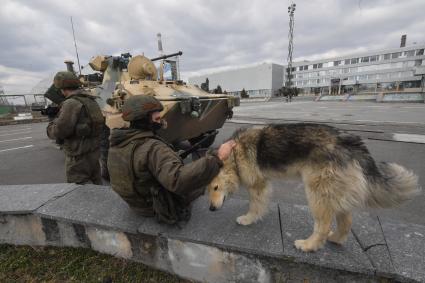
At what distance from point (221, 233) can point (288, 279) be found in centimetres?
63

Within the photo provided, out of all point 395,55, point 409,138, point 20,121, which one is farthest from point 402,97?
point 395,55

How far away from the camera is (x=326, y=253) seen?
6.16ft

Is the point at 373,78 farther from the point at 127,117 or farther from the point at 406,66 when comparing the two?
the point at 127,117

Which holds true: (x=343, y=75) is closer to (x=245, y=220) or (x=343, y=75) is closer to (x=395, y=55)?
(x=395, y=55)

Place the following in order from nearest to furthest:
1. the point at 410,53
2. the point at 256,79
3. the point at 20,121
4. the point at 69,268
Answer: the point at 69,268 < the point at 20,121 < the point at 410,53 < the point at 256,79

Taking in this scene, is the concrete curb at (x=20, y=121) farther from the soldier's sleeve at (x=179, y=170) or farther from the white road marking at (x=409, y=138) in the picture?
the white road marking at (x=409, y=138)

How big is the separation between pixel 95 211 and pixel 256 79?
69512mm

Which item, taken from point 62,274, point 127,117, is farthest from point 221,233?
point 62,274

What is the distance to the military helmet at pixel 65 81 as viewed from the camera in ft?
10.8

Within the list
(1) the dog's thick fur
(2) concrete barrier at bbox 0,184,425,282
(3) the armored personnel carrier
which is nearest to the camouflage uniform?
(2) concrete barrier at bbox 0,184,425,282

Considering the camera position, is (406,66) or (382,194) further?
(406,66)

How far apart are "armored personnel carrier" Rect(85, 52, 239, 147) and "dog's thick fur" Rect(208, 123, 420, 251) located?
2.65 metres

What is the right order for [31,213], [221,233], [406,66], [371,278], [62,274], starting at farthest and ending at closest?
Answer: 1. [406,66]
2. [31,213]
3. [62,274]
4. [221,233]
5. [371,278]

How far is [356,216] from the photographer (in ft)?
7.84
